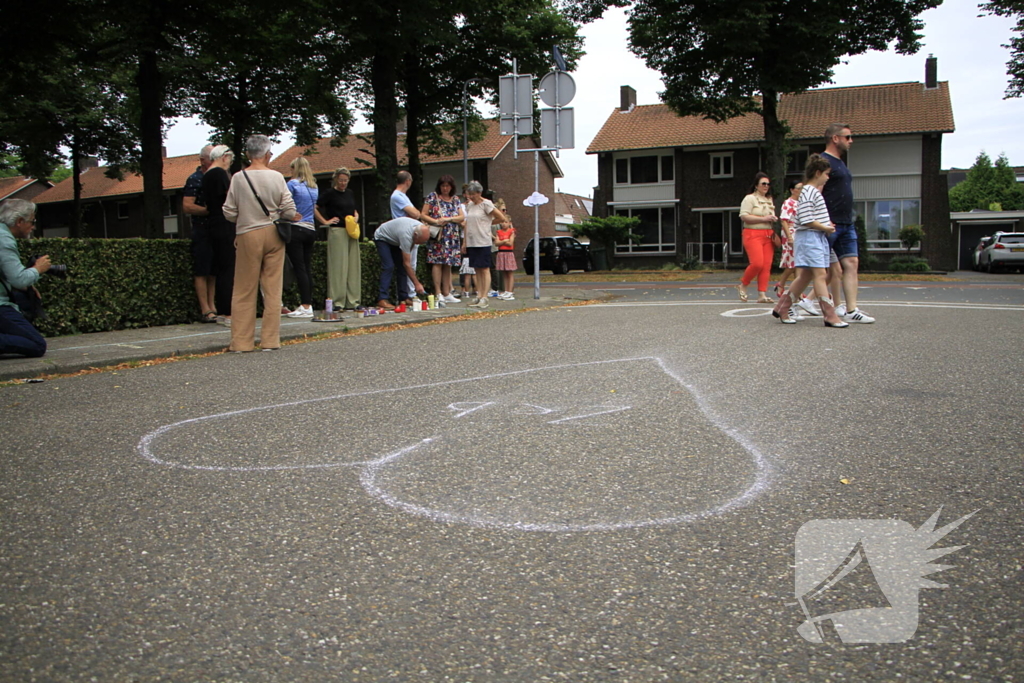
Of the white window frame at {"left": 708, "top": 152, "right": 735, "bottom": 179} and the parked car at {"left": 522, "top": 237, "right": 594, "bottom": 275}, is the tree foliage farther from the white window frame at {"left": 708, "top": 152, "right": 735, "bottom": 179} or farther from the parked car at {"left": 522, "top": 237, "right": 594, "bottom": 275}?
the parked car at {"left": 522, "top": 237, "right": 594, "bottom": 275}

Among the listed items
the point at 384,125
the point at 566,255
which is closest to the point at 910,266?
the point at 566,255

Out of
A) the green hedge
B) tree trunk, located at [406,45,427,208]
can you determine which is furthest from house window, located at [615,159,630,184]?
the green hedge

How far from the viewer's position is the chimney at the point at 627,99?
170ft

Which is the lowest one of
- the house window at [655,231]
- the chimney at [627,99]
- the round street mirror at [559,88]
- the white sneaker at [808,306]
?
the white sneaker at [808,306]

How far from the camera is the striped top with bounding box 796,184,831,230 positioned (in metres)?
9.55

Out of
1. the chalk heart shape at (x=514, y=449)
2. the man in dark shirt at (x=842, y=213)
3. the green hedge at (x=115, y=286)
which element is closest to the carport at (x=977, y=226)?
the man in dark shirt at (x=842, y=213)

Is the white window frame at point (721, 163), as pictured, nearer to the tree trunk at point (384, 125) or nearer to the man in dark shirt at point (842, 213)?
the tree trunk at point (384, 125)

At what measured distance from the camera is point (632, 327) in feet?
32.7

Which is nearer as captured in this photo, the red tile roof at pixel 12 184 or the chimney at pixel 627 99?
the chimney at pixel 627 99

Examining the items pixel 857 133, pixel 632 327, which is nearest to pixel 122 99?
pixel 857 133

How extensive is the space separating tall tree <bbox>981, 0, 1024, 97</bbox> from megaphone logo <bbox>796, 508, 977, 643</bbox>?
32163mm

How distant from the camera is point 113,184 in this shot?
6538 cm

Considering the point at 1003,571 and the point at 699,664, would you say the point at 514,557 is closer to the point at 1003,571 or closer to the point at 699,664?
the point at 699,664

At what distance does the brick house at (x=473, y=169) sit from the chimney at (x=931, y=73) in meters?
22.6
